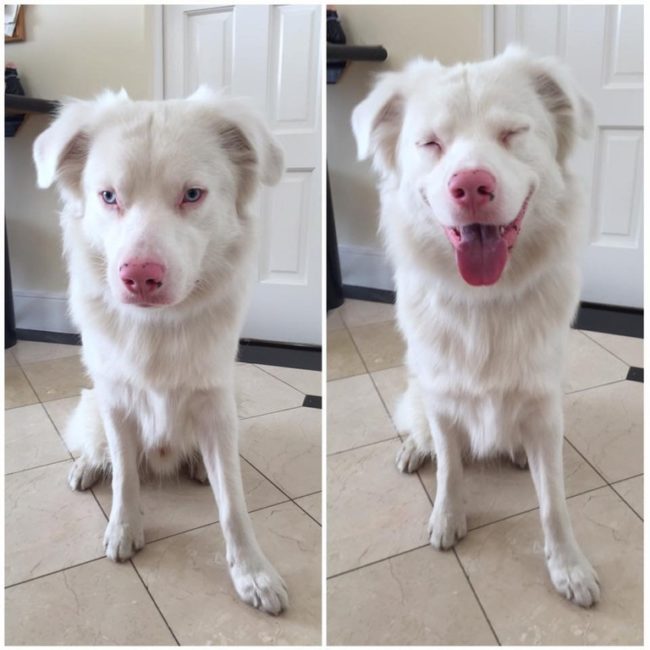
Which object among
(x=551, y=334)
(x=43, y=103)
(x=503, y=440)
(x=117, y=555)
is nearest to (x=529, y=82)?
(x=551, y=334)

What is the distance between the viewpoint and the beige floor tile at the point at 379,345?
7.38ft

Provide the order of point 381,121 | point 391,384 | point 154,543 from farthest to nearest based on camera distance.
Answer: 1. point 391,384
2. point 154,543
3. point 381,121

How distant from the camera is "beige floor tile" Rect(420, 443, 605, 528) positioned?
59.6 inches

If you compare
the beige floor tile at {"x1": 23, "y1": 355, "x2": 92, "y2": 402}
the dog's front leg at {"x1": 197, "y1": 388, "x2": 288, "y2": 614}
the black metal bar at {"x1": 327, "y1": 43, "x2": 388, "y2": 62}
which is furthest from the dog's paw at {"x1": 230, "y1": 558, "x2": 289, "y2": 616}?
the black metal bar at {"x1": 327, "y1": 43, "x2": 388, "y2": 62}

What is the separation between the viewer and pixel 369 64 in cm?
205

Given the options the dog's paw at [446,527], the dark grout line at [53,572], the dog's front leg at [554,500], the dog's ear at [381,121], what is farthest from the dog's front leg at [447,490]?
the dark grout line at [53,572]

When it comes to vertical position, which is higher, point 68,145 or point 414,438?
point 68,145

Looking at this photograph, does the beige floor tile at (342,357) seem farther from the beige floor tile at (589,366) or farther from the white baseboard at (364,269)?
the beige floor tile at (589,366)

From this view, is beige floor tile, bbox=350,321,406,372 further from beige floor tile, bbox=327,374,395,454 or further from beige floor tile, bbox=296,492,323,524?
beige floor tile, bbox=296,492,323,524

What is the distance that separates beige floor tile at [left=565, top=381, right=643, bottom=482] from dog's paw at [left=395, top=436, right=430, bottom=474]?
509mm

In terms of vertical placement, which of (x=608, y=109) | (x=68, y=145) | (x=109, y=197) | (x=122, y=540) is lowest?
(x=122, y=540)

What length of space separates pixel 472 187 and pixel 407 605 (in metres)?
0.98

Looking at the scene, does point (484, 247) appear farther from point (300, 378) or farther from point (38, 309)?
point (38, 309)

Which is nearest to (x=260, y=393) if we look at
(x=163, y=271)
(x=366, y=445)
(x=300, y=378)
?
(x=300, y=378)
